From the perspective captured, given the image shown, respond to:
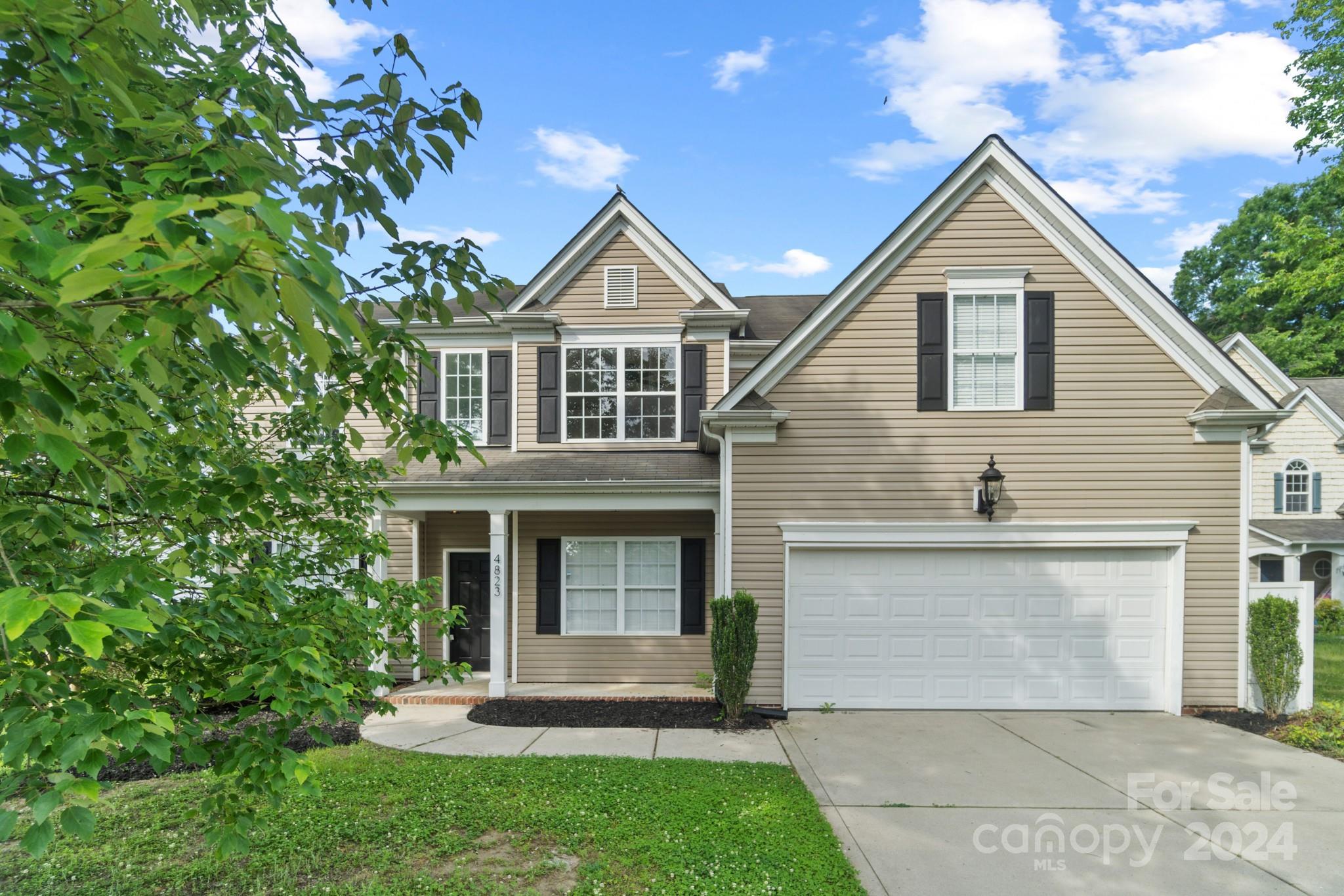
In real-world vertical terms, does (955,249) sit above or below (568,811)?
above

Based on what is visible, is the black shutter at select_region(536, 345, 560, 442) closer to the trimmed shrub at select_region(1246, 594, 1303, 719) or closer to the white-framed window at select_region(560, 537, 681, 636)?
the white-framed window at select_region(560, 537, 681, 636)

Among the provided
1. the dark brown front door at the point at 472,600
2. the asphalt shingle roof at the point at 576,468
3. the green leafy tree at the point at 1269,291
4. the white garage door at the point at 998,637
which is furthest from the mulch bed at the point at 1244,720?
the green leafy tree at the point at 1269,291

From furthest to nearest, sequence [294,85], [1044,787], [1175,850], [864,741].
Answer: [864,741] < [1044,787] < [1175,850] < [294,85]

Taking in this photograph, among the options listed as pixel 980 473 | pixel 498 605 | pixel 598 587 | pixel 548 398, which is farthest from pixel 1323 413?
pixel 498 605

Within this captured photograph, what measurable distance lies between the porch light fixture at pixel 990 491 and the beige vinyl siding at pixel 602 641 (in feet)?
12.5

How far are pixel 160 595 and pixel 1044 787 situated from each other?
657cm

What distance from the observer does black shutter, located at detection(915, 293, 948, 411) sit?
843 cm

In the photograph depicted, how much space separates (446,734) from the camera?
748cm

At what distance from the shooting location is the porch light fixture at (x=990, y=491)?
26.4 feet

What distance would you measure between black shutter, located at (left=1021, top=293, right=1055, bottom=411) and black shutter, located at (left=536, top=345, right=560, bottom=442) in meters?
6.61

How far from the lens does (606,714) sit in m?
8.12

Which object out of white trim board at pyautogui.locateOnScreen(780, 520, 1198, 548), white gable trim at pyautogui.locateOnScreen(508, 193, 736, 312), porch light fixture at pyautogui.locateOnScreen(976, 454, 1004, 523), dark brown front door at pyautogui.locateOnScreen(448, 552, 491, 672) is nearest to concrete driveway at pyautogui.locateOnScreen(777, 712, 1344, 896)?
white trim board at pyautogui.locateOnScreen(780, 520, 1198, 548)

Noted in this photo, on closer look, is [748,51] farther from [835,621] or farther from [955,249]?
[835,621]

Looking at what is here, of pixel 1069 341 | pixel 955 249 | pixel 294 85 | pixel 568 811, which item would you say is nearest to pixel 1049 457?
pixel 1069 341
